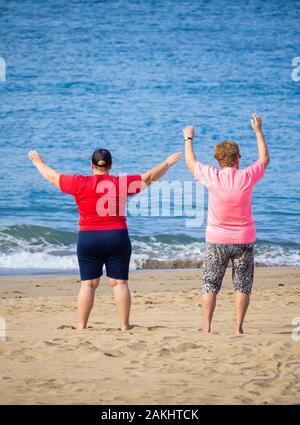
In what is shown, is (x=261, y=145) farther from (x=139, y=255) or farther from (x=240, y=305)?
(x=139, y=255)

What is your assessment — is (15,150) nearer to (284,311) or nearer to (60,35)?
(60,35)

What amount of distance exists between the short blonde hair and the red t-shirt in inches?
25.1

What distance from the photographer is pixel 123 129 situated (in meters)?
31.0

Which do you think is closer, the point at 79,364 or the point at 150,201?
the point at 79,364

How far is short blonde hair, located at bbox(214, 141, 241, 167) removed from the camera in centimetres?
741

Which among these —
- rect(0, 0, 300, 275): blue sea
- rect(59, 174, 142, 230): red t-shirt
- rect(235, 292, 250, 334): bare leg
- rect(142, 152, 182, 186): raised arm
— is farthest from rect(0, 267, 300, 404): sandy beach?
rect(0, 0, 300, 275): blue sea

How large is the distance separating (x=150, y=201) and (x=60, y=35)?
21.0 metres

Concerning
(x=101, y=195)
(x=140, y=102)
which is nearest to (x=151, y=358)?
(x=101, y=195)

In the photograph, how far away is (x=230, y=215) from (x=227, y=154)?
459 mm

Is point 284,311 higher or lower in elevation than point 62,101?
lower

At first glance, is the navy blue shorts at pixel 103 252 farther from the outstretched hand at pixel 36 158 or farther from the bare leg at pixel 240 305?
the bare leg at pixel 240 305

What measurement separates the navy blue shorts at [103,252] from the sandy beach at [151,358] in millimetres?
487

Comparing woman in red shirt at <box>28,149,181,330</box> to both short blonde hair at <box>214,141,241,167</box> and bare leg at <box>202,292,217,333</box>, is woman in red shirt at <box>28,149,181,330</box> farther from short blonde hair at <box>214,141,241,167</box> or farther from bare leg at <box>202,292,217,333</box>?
bare leg at <box>202,292,217,333</box>

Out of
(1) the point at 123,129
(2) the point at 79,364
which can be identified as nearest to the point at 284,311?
(2) the point at 79,364
